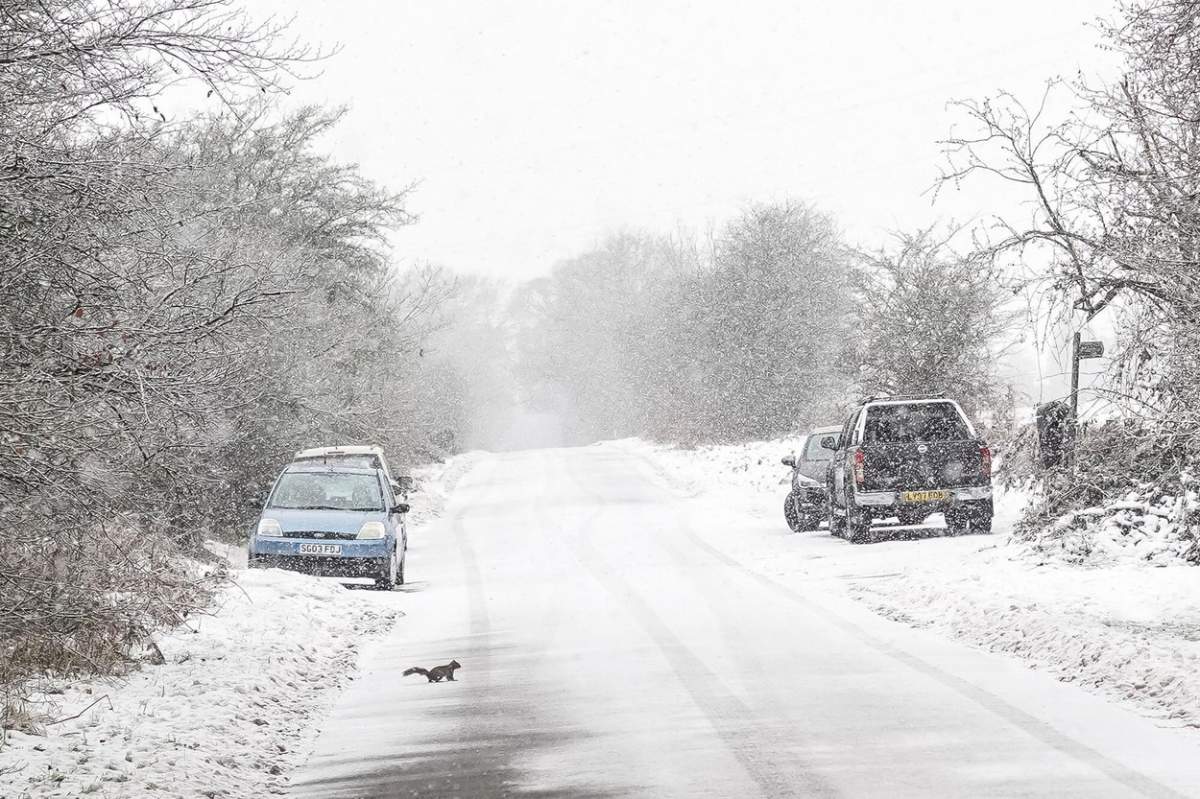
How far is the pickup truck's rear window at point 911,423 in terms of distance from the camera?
22375 millimetres

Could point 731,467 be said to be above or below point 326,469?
below

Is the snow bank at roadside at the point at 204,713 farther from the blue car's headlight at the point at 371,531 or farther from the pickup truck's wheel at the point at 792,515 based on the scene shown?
the pickup truck's wheel at the point at 792,515

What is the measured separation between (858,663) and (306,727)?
424cm

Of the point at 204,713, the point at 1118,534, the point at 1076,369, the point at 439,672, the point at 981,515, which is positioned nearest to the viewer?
the point at 204,713

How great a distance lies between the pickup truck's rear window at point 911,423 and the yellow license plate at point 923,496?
34.8 inches

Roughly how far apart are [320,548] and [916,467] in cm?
925

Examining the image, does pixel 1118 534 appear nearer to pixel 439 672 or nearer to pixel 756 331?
pixel 439 672

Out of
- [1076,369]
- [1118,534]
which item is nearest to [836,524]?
[1118,534]

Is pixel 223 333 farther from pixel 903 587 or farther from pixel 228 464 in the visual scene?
pixel 228 464

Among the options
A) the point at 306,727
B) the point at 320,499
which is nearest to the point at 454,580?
the point at 320,499

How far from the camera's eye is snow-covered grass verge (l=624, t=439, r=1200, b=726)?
9922 millimetres

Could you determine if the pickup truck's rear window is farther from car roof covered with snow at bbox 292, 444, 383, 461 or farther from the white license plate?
the white license plate

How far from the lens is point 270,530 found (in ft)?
60.3

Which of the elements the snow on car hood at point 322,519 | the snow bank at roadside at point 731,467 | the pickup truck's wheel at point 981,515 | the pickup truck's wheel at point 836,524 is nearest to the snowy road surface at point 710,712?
the snow on car hood at point 322,519
